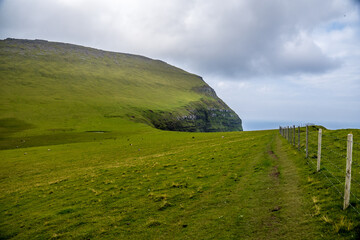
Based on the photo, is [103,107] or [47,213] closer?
[47,213]

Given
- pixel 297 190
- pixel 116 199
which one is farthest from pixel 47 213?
pixel 297 190

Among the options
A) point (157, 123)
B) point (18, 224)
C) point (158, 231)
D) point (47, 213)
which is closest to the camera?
point (158, 231)

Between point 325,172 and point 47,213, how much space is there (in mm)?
20921

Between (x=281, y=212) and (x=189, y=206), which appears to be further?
(x=189, y=206)

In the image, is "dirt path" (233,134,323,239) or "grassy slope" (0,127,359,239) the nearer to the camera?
"dirt path" (233,134,323,239)

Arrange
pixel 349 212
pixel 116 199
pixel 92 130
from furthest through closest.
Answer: pixel 92 130 → pixel 116 199 → pixel 349 212

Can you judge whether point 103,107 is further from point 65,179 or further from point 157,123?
point 65,179

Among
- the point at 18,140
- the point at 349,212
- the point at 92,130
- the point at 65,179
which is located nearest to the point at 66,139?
the point at 18,140

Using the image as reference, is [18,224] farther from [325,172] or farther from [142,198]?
[325,172]

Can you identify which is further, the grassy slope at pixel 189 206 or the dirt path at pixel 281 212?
the grassy slope at pixel 189 206

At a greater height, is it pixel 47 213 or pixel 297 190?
pixel 297 190

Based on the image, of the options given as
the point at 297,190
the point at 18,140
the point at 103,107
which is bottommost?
the point at 18,140

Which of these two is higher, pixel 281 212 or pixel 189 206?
pixel 281 212

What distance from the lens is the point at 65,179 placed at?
2594 centimetres
